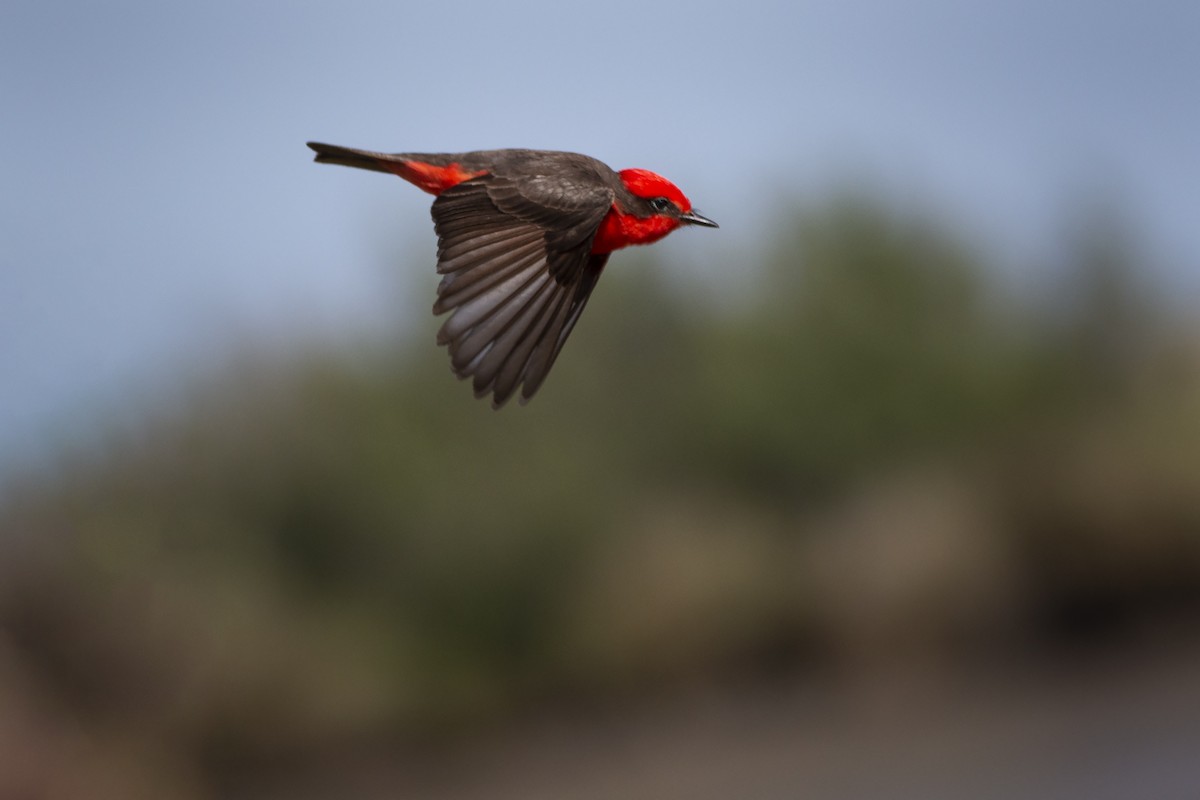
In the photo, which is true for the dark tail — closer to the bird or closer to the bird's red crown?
the bird

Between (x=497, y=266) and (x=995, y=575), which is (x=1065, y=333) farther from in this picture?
(x=497, y=266)

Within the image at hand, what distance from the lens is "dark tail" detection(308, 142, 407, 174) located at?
7.30m

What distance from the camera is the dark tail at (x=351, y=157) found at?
287 inches

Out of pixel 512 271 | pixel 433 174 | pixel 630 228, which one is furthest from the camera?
pixel 433 174

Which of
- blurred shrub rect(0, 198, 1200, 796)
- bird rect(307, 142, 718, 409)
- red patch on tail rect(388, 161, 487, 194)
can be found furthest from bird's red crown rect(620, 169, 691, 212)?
blurred shrub rect(0, 198, 1200, 796)

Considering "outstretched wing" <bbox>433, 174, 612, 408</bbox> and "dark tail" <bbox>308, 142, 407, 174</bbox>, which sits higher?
"dark tail" <bbox>308, 142, 407, 174</bbox>

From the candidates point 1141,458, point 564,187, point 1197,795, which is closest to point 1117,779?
point 1197,795

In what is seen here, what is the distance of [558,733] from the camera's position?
94.7 ft

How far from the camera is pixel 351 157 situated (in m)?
7.42

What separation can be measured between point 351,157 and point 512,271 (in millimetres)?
1011

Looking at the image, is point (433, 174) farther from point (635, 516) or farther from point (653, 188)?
point (635, 516)

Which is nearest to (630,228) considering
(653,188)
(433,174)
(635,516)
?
(653,188)

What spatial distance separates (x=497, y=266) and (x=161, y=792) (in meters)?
20.1

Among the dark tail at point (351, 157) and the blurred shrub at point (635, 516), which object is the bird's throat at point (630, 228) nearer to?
the dark tail at point (351, 157)
